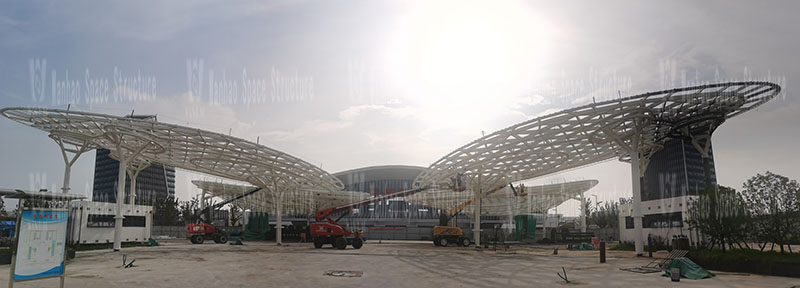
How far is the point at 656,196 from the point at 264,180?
83.3 meters

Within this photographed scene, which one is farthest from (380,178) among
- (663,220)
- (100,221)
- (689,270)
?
(689,270)

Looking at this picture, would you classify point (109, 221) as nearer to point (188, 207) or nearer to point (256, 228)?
point (256, 228)

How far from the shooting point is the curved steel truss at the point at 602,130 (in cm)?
3134

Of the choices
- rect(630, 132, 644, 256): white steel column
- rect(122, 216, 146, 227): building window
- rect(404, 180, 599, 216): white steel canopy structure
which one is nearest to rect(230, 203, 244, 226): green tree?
rect(122, 216, 146, 227): building window

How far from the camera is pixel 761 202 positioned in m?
23.5

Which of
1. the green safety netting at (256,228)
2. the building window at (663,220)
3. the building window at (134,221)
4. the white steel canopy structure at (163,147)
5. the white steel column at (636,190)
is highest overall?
the white steel canopy structure at (163,147)

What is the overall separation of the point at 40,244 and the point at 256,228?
57.5 m

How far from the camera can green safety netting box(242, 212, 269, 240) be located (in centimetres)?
6906

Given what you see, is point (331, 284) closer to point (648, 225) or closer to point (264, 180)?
point (648, 225)

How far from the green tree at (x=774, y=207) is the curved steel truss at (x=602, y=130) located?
8066mm

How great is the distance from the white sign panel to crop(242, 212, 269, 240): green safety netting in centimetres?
5641

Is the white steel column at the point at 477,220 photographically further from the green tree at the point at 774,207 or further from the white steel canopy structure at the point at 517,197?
the green tree at the point at 774,207

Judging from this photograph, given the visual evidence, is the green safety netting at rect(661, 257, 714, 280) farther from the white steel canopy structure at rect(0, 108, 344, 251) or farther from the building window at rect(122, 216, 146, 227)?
the building window at rect(122, 216, 146, 227)

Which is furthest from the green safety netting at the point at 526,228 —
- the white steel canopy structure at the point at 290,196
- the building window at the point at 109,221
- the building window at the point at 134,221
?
the building window at the point at 109,221
